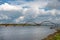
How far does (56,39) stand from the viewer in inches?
1341

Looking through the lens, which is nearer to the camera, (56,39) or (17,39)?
(56,39)

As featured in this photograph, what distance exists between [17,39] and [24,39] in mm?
1559

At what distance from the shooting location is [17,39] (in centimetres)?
4262

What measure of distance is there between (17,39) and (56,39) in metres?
10.6

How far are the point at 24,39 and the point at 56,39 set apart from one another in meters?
9.16

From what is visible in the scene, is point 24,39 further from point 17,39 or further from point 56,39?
point 56,39

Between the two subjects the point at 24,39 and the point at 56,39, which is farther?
the point at 24,39

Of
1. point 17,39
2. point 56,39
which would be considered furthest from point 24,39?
point 56,39

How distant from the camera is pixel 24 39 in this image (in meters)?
41.8
